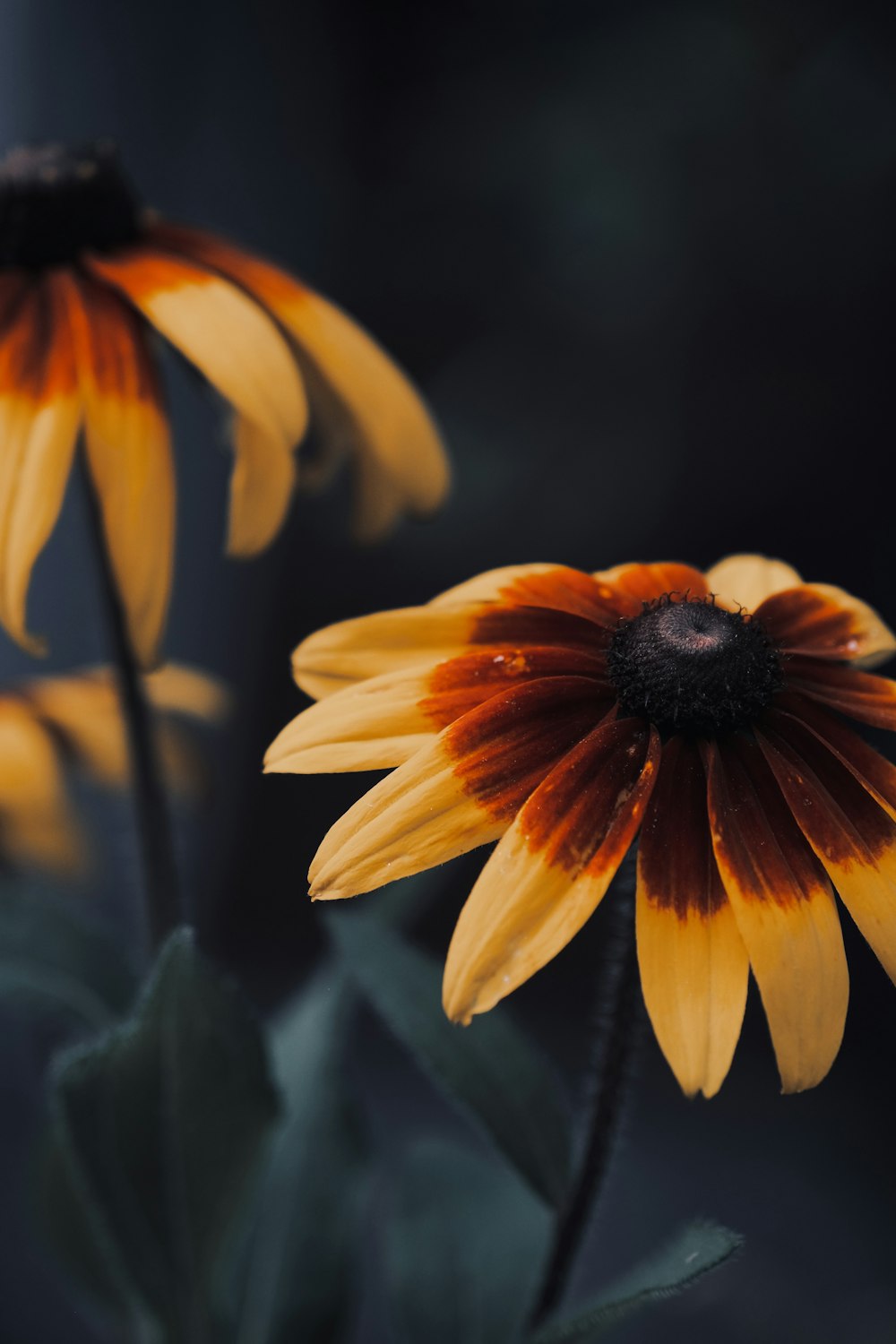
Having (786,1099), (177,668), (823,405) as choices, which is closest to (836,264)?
(823,405)

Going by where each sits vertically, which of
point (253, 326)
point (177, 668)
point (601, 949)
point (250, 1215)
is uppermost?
point (253, 326)

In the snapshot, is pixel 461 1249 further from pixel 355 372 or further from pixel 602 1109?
pixel 355 372

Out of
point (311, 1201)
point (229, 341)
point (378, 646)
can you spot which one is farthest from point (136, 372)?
point (311, 1201)

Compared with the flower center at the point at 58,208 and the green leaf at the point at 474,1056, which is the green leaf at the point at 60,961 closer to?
the green leaf at the point at 474,1056

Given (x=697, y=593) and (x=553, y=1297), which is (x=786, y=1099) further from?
(x=697, y=593)

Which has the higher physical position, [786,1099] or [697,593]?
[697,593]
